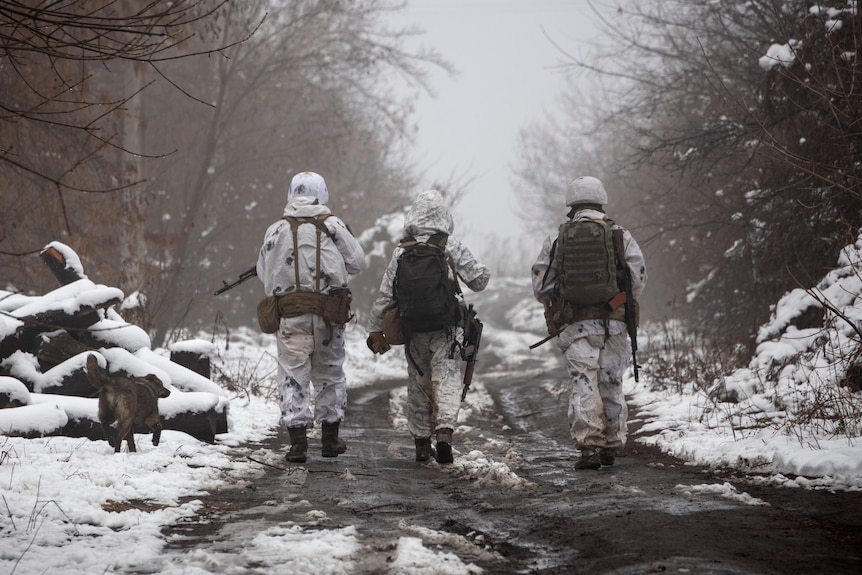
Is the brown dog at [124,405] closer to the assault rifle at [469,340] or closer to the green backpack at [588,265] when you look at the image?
the assault rifle at [469,340]

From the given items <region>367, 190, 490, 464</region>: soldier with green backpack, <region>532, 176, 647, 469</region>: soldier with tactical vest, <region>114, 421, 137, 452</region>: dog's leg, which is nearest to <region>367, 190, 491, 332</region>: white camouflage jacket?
<region>367, 190, 490, 464</region>: soldier with green backpack

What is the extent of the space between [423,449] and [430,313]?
1097 mm

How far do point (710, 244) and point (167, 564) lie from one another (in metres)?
12.4

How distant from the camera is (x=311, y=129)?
2127 centimetres

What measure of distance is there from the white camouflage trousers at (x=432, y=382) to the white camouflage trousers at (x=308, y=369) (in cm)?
59

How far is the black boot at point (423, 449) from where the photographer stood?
6793mm

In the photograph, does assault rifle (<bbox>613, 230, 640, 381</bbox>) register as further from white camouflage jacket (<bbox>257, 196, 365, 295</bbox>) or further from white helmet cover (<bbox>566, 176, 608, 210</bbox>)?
white camouflage jacket (<bbox>257, 196, 365, 295</bbox>)

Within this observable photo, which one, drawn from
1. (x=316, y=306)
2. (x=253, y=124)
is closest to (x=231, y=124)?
(x=253, y=124)

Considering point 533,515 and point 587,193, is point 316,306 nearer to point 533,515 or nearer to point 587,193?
point 587,193

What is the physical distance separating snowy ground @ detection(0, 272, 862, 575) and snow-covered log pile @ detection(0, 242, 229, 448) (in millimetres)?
174

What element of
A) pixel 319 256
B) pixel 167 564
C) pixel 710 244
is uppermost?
pixel 710 244

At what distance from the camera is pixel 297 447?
6.56m

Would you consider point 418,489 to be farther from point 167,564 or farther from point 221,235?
point 221,235

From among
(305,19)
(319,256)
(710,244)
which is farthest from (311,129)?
(319,256)
